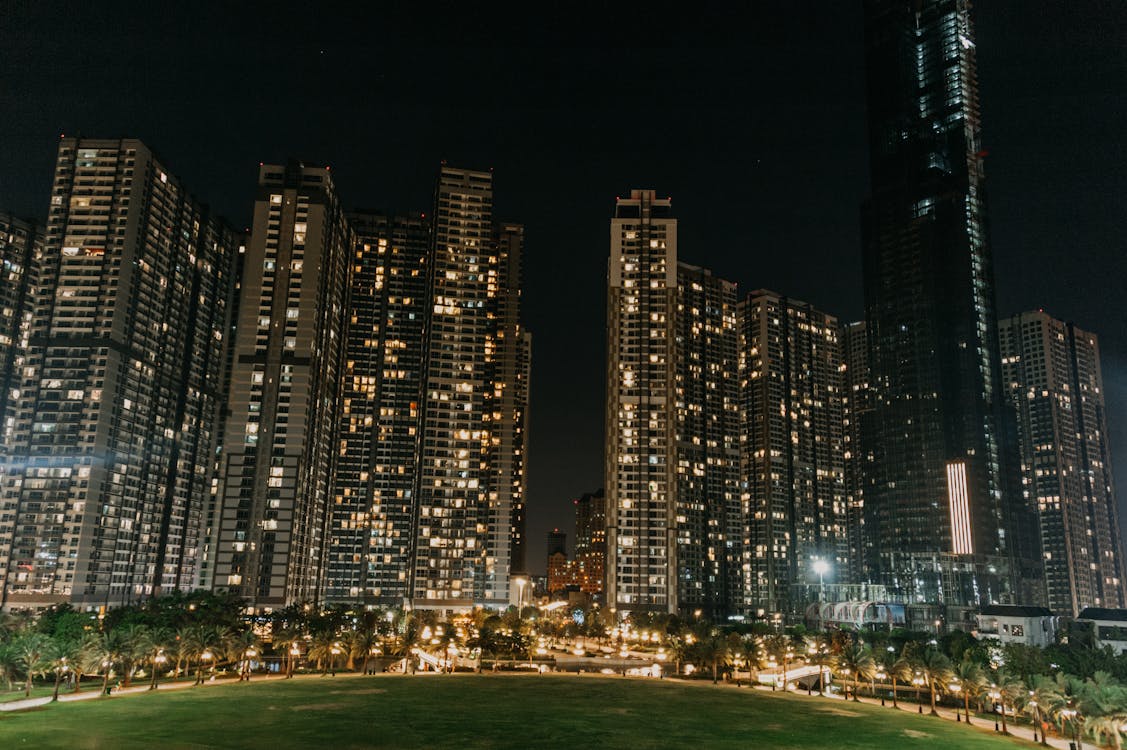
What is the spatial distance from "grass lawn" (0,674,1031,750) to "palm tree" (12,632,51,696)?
4.94m

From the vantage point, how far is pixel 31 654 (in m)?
87.1

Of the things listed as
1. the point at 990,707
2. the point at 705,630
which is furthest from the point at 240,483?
the point at 990,707

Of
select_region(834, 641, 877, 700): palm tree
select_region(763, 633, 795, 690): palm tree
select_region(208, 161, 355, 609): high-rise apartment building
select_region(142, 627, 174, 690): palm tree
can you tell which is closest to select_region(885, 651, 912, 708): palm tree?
select_region(834, 641, 877, 700): palm tree

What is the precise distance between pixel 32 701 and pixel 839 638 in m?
127

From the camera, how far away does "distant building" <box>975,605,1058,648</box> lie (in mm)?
170125

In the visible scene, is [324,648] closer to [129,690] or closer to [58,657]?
[129,690]

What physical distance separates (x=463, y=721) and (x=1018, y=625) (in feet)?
446

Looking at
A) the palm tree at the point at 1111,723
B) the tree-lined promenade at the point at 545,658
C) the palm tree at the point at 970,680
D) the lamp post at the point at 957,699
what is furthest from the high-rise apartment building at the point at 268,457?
the palm tree at the point at 1111,723

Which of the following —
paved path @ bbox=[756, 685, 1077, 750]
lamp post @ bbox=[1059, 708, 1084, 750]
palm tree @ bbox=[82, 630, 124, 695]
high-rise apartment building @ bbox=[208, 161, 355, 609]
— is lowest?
paved path @ bbox=[756, 685, 1077, 750]

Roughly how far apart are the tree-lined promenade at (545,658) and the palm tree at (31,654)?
135mm

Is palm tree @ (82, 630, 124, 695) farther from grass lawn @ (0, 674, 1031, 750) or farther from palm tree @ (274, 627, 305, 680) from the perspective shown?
palm tree @ (274, 627, 305, 680)

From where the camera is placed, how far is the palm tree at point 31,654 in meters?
86.9

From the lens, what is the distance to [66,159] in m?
192

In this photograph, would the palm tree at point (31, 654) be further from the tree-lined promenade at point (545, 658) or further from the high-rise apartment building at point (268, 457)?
the high-rise apartment building at point (268, 457)
